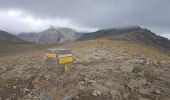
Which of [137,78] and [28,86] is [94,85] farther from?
[28,86]

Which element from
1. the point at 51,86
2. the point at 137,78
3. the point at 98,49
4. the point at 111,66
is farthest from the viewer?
the point at 98,49


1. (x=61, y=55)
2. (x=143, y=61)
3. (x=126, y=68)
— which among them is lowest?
(x=126, y=68)

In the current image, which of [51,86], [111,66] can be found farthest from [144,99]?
[51,86]

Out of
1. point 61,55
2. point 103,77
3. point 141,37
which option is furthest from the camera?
point 141,37

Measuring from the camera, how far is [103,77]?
41.3 feet

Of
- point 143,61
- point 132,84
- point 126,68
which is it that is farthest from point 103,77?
point 143,61

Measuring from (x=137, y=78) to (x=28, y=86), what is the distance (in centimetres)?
536

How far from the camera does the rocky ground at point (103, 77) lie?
37.2 feet

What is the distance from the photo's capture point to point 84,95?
11039 millimetres

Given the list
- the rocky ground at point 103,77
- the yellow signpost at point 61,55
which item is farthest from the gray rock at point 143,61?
A: the yellow signpost at point 61,55

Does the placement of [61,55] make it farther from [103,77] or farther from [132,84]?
[132,84]

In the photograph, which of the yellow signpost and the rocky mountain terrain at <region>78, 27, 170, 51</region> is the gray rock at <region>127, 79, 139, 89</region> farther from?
the rocky mountain terrain at <region>78, 27, 170, 51</region>

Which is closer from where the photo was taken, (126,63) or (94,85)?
(94,85)

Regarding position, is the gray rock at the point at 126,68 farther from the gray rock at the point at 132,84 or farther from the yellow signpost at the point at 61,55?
the yellow signpost at the point at 61,55
